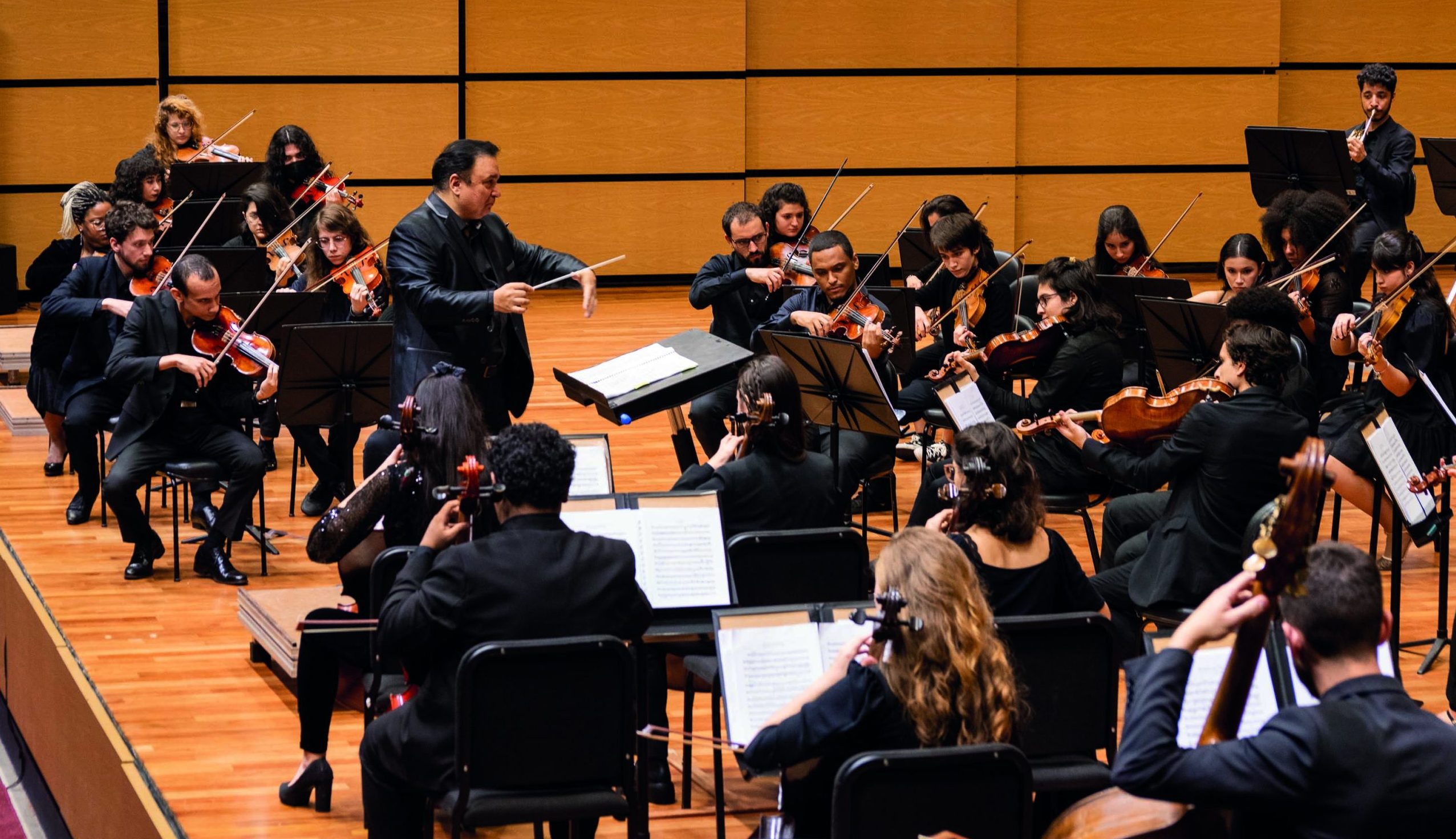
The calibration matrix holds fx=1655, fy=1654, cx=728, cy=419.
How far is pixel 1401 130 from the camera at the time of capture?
8180 millimetres

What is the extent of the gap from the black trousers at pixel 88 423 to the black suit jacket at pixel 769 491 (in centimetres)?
296

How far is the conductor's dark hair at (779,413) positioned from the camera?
421 centimetres

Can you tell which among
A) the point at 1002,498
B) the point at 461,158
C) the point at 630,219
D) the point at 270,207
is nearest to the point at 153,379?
the point at 461,158

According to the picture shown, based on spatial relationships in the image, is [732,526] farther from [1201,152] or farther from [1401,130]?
[1201,152]

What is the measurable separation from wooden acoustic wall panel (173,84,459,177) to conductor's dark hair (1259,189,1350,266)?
612 centimetres

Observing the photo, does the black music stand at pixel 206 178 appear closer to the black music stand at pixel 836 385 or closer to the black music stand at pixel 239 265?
the black music stand at pixel 239 265

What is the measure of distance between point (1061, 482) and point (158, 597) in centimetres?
297

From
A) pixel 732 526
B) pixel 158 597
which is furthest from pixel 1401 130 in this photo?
pixel 158 597

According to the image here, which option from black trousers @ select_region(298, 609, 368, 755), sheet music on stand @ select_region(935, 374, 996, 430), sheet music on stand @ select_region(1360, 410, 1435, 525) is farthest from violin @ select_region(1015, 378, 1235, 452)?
black trousers @ select_region(298, 609, 368, 755)

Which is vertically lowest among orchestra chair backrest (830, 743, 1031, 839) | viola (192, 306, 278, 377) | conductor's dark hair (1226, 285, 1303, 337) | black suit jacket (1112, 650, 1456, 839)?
orchestra chair backrest (830, 743, 1031, 839)

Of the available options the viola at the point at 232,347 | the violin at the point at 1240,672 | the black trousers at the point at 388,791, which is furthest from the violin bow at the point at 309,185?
the violin at the point at 1240,672

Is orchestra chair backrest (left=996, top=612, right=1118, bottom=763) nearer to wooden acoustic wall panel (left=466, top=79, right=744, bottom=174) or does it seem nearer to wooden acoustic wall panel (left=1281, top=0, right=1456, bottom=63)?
wooden acoustic wall panel (left=466, top=79, right=744, bottom=174)

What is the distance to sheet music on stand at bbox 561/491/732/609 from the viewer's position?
3602mm

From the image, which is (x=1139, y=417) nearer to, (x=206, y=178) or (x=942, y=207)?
(x=942, y=207)
